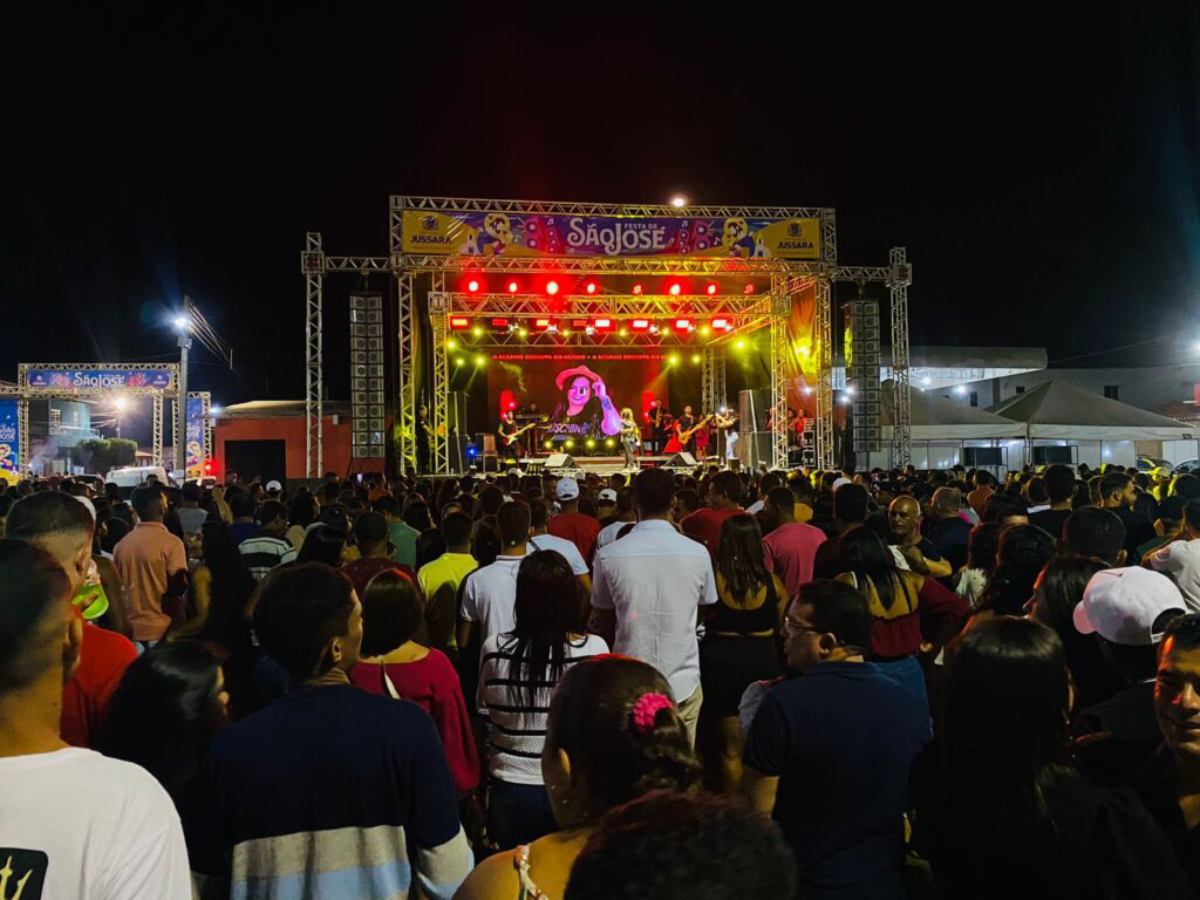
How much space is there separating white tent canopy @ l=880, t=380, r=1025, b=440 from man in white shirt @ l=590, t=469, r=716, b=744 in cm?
1822

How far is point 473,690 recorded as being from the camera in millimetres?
4246

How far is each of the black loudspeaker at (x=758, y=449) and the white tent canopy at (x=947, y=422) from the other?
293cm

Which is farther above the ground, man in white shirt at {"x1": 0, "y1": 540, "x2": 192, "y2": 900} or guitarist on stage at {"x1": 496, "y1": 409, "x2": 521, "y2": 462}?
guitarist on stage at {"x1": 496, "y1": 409, "x2": 521, "y2": 462}

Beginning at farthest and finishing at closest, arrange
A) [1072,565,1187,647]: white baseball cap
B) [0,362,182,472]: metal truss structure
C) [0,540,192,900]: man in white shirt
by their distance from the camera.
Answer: [0,362,182,472]: metal truss structure, [1072,565,1187,647]: white baseball cap, [0,540,192,900]: man in white shirt

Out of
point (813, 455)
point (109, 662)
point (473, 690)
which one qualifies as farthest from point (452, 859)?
point (813, 455)

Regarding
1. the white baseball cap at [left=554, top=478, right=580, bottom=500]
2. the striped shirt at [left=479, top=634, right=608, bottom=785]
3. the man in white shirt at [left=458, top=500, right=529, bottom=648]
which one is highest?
the white baseball cap at [left=554, top=478, right=580, bottom=500]

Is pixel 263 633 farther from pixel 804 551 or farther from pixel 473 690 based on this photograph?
pixel 804 551

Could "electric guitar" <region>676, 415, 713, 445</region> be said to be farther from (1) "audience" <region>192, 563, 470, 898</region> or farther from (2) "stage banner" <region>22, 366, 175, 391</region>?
(1) "audience" <region>192, 563, 470, 898</region>

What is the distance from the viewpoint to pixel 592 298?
20984 mm

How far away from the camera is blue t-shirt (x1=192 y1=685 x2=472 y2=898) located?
1.90 meters

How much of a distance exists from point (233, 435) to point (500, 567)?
85.8 feet

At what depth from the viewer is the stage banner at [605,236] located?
18.0 m

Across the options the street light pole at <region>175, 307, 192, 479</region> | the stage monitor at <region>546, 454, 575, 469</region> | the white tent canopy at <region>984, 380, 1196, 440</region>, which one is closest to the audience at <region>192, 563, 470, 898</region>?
the stage monitor at <region>546, 454, 575, 469</region>

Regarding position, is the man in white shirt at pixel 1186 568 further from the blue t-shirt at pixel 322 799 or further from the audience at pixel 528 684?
the blue t-shirt at pixel 322 799
